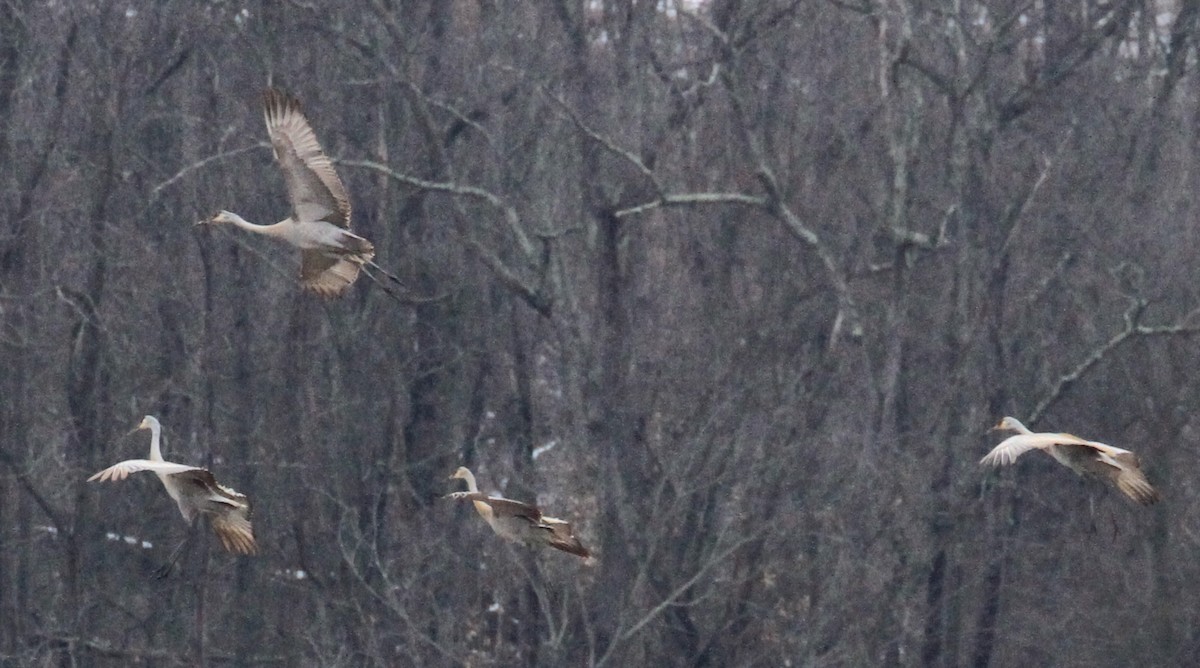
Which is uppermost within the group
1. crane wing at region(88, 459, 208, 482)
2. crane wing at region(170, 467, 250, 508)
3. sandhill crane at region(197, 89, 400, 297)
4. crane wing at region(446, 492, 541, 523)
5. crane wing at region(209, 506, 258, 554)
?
sandhill crane at region(197, 89, 400, 297)

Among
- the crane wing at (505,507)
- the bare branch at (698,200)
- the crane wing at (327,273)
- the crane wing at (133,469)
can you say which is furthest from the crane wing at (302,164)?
the bare branch at (698,200)

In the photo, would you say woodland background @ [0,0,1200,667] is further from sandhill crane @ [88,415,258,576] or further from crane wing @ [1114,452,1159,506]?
crane wing @ [1114,452,1159,506]

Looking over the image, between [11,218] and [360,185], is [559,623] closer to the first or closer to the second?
[360,185]

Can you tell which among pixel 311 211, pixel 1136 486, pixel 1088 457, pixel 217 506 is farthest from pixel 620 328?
pixel 1136 486

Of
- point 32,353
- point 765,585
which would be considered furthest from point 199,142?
point 765,585

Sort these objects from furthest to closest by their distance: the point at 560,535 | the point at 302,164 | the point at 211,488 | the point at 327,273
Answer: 1. the point at 327,273
2. the point at 302,164
3. the point at 560,535
4. the point at 211,488

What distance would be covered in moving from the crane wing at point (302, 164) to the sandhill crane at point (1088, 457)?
3.65m

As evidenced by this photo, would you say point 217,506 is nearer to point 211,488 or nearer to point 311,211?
point 211,488

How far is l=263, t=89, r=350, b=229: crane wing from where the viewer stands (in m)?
12.1

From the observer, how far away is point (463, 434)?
2191 cm

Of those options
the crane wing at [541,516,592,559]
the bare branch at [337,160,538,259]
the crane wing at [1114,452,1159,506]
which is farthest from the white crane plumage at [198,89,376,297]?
the bare branch at [337,160,538,259]

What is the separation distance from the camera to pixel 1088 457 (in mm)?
13008

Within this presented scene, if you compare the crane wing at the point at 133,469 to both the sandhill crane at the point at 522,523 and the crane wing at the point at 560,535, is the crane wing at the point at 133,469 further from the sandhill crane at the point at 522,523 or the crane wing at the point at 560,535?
the crane wing at the point at 560,535

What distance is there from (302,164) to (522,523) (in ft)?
7.47
